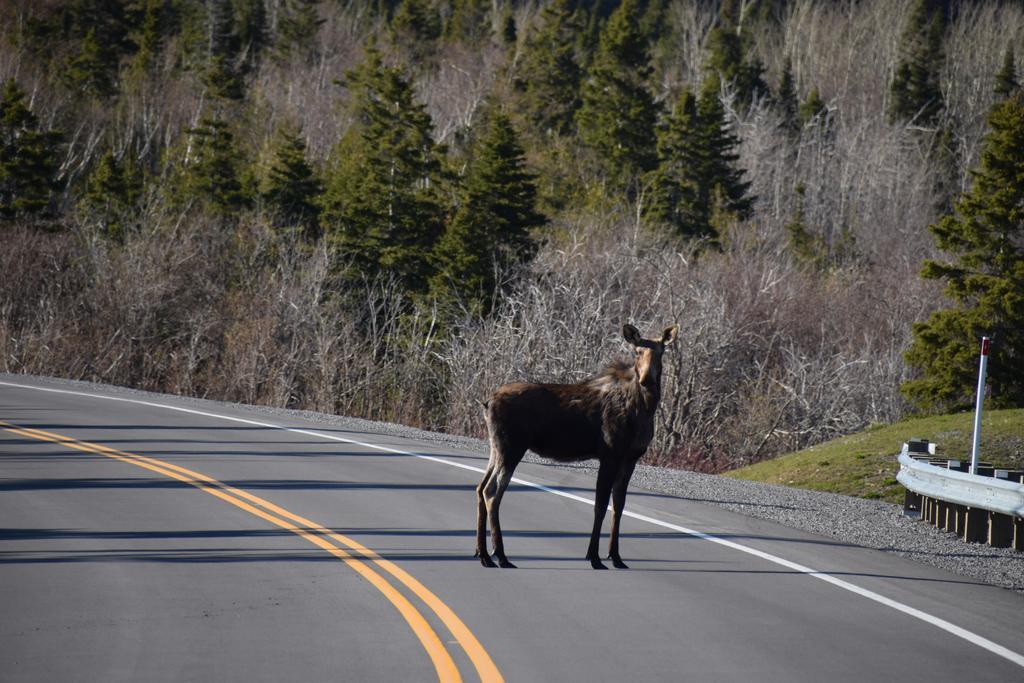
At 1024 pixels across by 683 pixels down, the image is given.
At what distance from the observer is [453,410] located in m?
32.0

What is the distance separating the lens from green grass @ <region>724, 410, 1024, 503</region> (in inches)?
712

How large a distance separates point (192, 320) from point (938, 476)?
32212 mm

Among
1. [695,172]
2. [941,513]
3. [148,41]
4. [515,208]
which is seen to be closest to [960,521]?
[941,513]

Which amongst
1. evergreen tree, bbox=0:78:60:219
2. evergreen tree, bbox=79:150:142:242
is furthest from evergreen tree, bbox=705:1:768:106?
evergreen tree, bbox=0:78:60:219

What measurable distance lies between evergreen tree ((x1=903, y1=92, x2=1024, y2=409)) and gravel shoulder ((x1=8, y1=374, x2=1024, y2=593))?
12912 mm

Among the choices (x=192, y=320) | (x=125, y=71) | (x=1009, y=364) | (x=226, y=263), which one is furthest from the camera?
(x=125, y=71)

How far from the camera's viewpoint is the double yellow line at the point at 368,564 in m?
7.48

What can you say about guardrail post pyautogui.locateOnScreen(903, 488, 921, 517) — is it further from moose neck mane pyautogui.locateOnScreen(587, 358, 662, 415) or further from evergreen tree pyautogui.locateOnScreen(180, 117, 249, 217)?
evergreen tree pyautogui.locateOnScreen(180, 117, 249, 217)

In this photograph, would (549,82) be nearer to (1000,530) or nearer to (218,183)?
(218,183)

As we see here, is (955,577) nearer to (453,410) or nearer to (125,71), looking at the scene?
(453,410)

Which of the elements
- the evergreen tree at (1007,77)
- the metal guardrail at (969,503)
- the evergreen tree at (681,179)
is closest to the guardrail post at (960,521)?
the metal guardrail at (969,503)

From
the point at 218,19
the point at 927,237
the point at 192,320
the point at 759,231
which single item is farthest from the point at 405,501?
the point at 218,19

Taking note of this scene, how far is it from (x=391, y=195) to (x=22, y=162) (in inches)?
654

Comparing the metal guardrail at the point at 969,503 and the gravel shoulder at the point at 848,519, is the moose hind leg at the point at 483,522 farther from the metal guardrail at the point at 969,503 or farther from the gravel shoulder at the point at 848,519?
the metal guardrail at the point at 969,503
